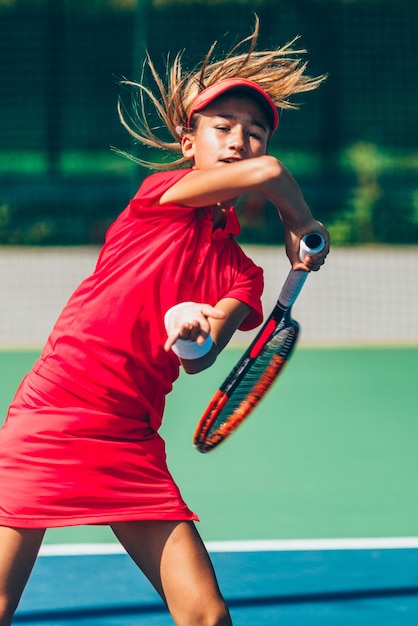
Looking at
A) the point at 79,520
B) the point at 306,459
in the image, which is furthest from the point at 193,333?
the point at 306,459

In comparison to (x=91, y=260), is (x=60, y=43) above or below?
above

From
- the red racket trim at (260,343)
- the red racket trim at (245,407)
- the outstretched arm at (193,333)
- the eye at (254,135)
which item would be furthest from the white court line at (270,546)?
the eye at (254,135)

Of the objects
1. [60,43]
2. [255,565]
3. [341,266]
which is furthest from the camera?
[60,43]

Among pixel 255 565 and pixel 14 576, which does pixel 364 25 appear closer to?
pixel 255 565

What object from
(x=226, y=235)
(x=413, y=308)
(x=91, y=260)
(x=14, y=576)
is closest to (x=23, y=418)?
(x=14, y=576)

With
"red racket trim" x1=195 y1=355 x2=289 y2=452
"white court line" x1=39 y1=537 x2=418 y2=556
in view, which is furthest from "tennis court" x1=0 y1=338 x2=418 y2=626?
"red racket trim" x1=195 y1=355 x2=289 y2=452

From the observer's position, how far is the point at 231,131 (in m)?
2.79

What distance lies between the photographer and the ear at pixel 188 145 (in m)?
2.92

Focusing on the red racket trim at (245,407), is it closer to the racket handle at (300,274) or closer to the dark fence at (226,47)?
the racket handle at (300,274)

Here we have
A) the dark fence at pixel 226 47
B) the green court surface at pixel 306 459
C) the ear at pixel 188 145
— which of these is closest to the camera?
the ear at pixel 188 145

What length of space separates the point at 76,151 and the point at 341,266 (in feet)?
16.9

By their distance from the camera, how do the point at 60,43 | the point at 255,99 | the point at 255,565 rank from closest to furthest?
the point at 255,99
the point at 255,565
the point at 60,43

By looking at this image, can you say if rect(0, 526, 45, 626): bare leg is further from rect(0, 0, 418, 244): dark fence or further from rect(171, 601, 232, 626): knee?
rect(0, 0, 418, 244): dark fence

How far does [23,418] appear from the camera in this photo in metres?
2.78
